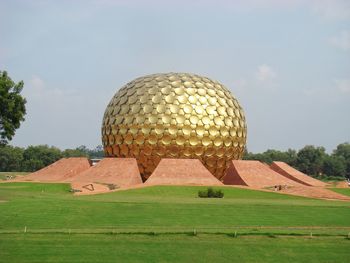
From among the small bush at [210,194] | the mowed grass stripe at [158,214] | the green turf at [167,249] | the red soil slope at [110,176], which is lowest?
the green turf at [167,249]

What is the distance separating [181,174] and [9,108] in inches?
433

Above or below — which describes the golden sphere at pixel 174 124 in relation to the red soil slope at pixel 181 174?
above

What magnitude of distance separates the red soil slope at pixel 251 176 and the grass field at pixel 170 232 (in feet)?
38.4

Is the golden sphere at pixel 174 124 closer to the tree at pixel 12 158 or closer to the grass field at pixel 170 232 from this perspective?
the grass field at pixel 170 232

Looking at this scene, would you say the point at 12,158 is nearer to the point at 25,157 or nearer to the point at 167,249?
the point at 25,157

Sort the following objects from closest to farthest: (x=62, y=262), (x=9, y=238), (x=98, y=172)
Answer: (x=62, y=262) < (x=9, y=238) < (x=98, y=172)

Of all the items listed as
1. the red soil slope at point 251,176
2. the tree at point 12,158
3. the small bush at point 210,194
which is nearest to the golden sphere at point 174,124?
the red soil slope at point 251,176

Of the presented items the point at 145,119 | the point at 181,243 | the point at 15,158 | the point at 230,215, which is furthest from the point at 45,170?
the point at 15,158

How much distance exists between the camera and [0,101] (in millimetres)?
26531

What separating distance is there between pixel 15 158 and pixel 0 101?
56.0 m

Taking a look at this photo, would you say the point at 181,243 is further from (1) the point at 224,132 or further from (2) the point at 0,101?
(1) the point at 224,132

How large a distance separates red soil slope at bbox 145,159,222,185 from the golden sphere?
6.79 ft

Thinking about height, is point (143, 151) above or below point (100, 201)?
above

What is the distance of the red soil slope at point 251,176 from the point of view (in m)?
32.7
